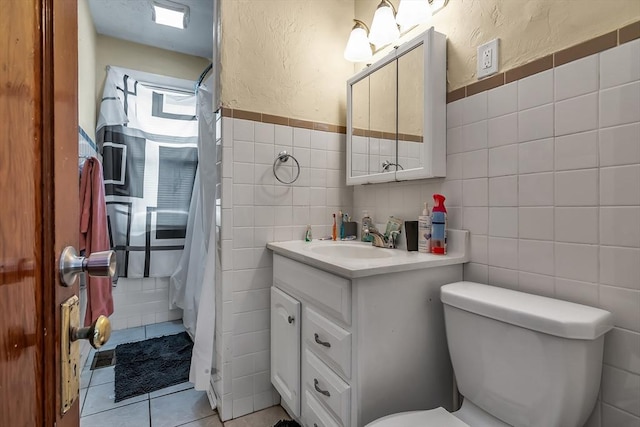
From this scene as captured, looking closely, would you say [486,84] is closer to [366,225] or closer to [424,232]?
[424,232]

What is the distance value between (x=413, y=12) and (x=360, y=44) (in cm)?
37

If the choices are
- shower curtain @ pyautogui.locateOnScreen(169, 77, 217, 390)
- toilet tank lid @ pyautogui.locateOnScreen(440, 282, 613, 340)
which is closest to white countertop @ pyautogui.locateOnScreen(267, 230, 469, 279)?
toilet tank lid @ pyautogui.locateOnScreen(440, 282, 613, 340)

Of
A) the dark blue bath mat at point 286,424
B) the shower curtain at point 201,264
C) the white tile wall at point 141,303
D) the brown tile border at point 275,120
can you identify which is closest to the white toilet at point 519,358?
the dark blue bath mat at point 286,424

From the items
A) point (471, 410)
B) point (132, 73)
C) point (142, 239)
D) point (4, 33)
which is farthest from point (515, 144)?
point (132, 73)

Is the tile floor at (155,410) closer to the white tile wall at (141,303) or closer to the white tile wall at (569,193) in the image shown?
the white tile wall at (141,303)

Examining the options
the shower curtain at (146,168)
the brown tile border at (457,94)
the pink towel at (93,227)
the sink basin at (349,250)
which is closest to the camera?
the brown tile border at (457,94)

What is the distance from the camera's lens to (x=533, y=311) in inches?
32.3

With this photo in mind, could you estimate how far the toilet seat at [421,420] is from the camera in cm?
89

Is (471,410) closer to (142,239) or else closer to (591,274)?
(591,274)

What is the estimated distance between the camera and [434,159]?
1272mm

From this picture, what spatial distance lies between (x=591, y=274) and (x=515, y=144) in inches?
17.9

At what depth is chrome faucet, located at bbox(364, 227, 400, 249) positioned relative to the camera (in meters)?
1.49

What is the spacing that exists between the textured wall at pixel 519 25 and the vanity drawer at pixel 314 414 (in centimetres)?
136

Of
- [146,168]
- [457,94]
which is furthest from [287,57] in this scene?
[146,168]
